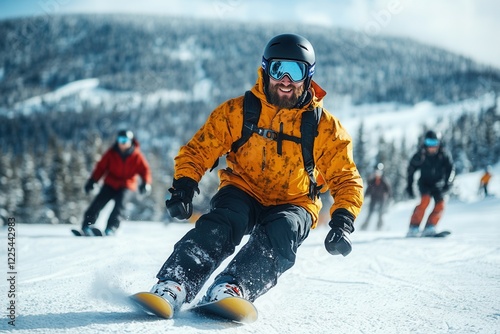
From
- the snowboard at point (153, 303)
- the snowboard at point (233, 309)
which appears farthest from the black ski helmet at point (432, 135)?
the snowboard at point (153, 303)

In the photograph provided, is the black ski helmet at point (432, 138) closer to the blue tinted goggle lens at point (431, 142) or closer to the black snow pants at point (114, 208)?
the blue tinted goggle lens at point (431, 142)

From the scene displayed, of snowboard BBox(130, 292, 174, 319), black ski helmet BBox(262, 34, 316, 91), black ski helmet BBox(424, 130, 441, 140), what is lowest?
snowboard BBox(130, 292, 174, 319)

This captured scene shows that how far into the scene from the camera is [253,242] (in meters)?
2.44

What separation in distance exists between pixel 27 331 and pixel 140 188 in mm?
5657

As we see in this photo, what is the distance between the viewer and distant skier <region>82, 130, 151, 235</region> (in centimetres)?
676

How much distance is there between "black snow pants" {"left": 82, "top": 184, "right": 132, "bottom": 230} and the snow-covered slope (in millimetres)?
1599

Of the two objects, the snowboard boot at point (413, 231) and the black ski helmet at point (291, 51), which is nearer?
the black ski helmet at point (291, 51)

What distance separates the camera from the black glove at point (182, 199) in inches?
95.0

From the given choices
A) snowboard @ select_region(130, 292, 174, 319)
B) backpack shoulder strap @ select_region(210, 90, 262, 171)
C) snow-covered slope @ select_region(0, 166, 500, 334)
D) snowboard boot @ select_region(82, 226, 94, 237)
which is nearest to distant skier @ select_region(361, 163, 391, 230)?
snow-covered slope @ select_region(0, 166, 500, 334)

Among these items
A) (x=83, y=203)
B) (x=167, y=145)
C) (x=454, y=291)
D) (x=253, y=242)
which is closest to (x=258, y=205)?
(x=253, y=242)

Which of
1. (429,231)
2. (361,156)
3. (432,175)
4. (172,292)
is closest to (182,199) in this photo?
(172,292)

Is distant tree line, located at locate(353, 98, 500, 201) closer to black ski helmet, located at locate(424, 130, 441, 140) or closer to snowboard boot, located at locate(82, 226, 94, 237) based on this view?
black ski helmet, located at locate(424, 130, 441, 140)

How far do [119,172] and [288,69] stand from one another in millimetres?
4771

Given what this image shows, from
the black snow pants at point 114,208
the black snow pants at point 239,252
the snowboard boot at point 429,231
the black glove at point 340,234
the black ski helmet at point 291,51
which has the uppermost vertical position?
the black ski helmet at point 291,51
